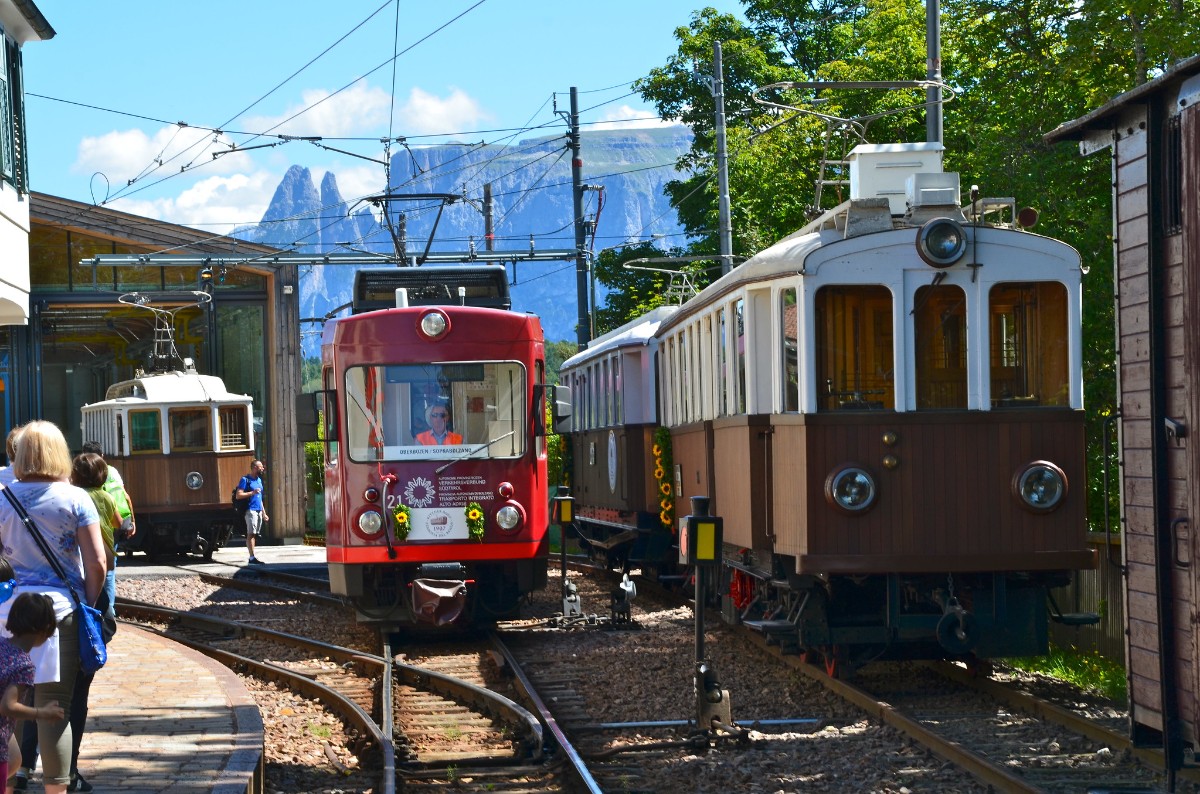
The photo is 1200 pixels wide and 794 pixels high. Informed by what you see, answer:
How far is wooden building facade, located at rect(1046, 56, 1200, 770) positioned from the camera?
23.8 feet

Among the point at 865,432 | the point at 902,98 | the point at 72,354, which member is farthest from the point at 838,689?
the point at 72,354

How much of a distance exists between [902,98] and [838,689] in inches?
819

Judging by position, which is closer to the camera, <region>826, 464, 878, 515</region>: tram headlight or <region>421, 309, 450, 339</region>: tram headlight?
<region>826, 464, 878, 515</region>: tram headlight

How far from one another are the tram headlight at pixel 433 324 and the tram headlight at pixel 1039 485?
518 centimetres

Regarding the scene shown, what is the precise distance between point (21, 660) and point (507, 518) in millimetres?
7529

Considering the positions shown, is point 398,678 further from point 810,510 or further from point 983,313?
point 983,313

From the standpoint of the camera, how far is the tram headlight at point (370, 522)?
13008 millimetres

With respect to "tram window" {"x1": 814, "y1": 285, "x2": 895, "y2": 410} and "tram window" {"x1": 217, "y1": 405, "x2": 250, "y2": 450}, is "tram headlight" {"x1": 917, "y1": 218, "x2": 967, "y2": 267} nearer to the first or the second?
"tram window" {"x1": 814, "y1": 285, "x2": 895, "y2": 410}

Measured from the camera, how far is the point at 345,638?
14.7 meters

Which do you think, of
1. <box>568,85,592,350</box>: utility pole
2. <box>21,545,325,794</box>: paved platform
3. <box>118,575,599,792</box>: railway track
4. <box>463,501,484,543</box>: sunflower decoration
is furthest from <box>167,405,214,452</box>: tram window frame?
<box>463,501,484,543</box>: sunflower decoration

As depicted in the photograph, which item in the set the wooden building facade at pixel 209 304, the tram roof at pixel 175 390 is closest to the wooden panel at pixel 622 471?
the tram roof at pixel 175 390

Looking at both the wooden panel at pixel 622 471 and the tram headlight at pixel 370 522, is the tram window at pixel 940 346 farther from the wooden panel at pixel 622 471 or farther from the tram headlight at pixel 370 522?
the wooden panel at pixel 622 471

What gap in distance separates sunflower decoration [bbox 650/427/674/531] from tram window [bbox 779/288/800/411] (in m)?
5.12

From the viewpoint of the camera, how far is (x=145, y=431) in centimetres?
2631
